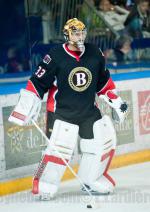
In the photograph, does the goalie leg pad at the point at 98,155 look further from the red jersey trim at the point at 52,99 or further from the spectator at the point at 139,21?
the spectator at the point at 139,21

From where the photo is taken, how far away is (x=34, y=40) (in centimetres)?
807

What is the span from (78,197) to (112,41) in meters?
3.00

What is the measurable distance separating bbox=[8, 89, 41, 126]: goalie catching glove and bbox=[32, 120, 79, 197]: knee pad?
0.23 metres

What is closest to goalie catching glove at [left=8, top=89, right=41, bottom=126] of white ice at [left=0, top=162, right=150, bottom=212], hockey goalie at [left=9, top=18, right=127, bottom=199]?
hockey goalie at [left=9, top=18, right=127, bottom=199]

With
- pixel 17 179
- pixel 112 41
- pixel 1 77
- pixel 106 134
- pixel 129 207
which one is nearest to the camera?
pixel 129 207

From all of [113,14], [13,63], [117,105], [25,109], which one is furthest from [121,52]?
[25,109]

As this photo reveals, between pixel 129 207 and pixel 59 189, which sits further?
pixel 59 189

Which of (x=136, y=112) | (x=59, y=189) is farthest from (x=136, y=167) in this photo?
(x=59, y=189)

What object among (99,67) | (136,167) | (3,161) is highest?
(99,67)

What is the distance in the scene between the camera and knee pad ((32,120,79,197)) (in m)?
6.29

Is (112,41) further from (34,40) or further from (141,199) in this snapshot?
(141,199)

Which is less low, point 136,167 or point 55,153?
point 55,153

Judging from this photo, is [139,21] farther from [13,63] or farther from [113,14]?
[13,63]

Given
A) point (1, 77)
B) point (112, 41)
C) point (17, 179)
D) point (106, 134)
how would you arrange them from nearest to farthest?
point (106, 134), point (17, 179), point (1, 77), point (112, 41)
